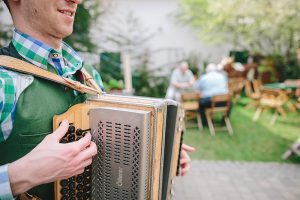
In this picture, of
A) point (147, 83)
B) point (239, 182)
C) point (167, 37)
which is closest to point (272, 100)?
point (239, 182)

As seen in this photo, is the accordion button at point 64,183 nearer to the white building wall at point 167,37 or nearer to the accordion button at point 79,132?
the accordion button at point 79,132

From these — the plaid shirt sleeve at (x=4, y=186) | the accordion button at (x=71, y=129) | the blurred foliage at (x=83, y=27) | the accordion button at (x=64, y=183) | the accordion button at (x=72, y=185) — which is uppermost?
the blurred foliage at (x=83, y=27)

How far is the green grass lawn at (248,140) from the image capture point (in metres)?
5.93

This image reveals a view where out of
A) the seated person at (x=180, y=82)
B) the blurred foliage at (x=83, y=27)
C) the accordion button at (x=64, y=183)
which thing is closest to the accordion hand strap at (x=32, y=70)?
the accordion button at (x=64, y=183)

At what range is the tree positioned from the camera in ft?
36.4

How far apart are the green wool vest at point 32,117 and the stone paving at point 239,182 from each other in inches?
133

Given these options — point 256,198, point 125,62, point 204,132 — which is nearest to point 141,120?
point 256,198

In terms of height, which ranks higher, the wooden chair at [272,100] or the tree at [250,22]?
the tree at [250,22]

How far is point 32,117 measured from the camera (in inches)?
47.9

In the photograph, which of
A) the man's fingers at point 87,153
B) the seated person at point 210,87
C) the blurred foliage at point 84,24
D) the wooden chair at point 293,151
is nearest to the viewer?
the man's fingers at point 87,153

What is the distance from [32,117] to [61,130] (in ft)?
0.54

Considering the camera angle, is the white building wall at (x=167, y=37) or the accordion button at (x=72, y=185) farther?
the white building wall at (x=167, y=37)

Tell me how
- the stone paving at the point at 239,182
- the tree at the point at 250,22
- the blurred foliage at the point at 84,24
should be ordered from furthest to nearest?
the tree at the point at 250,22 < the blurred foliage at the point at 84,24 < the stone paving at the point at 239,182

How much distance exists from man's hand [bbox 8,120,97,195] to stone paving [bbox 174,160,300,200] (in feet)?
11.5
